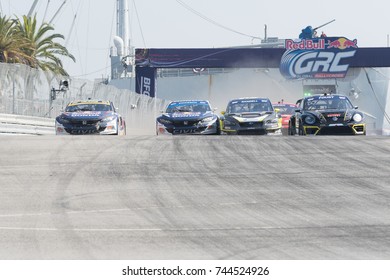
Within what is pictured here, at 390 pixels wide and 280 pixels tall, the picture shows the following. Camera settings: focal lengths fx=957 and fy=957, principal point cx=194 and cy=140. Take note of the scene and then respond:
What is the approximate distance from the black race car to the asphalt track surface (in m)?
3.78

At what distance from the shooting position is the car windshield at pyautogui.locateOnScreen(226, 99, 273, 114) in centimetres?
2664

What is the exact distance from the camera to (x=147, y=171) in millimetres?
15844

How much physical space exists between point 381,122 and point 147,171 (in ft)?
210

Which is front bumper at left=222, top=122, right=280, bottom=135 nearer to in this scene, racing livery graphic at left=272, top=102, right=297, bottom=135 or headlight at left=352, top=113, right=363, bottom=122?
headlight at left=352, top=113, right=363, bottom=122

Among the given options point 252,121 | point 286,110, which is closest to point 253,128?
point 252,121

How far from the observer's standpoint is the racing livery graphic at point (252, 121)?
84.0ft

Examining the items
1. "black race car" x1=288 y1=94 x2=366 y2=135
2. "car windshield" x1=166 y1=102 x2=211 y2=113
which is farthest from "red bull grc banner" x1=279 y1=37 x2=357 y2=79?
"black race car" x1=288 y1=94 x2=366 y2=135

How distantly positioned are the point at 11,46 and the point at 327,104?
81.1 feet

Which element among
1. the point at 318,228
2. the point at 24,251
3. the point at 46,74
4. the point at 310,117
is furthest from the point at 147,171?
the point at 46,74

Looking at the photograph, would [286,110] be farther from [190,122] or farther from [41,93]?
[41,93]

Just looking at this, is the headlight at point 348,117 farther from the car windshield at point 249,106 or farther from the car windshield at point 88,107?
the car windshield at point 88,107

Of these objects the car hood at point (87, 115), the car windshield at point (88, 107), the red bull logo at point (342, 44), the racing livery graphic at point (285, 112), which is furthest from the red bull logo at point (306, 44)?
the car hood at point (87, 115)

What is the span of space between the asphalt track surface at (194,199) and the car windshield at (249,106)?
238 inches
